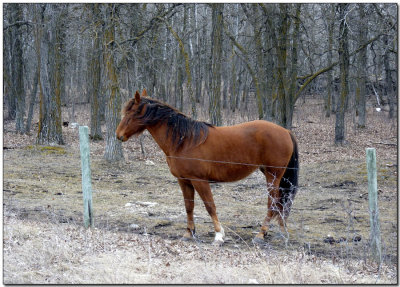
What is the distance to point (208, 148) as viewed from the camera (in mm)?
6227

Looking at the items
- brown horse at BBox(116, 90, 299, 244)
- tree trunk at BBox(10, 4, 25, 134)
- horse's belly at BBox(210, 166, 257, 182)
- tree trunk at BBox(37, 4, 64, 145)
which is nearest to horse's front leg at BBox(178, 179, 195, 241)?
brown horse at BBox(116, 90, 299, 244)

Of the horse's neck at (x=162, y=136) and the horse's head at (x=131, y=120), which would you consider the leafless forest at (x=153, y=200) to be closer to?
the horse's neck at (x=162, y=136)

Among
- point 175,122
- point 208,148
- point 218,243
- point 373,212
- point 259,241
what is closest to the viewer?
point 373,212

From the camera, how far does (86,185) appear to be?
632cm

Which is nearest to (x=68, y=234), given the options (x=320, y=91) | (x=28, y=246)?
(x=28, y=246)

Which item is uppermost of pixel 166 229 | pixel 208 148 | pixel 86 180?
pixel 208 148

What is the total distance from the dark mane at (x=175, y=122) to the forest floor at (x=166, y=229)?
1.42 meters

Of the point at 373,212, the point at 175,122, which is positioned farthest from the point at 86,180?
the point at 373,212

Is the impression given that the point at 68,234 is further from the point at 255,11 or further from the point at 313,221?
the point at 255,11

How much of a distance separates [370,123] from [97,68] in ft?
55.8

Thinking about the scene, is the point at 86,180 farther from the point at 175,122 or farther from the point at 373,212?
the point at 373,212

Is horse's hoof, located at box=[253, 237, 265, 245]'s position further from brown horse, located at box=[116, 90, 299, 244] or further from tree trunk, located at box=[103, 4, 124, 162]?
tree trunk, located at box=[103, 4, 124, 162]

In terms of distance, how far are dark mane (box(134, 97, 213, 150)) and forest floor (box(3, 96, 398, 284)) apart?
55.9 inches

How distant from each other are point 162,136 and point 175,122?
287mm
